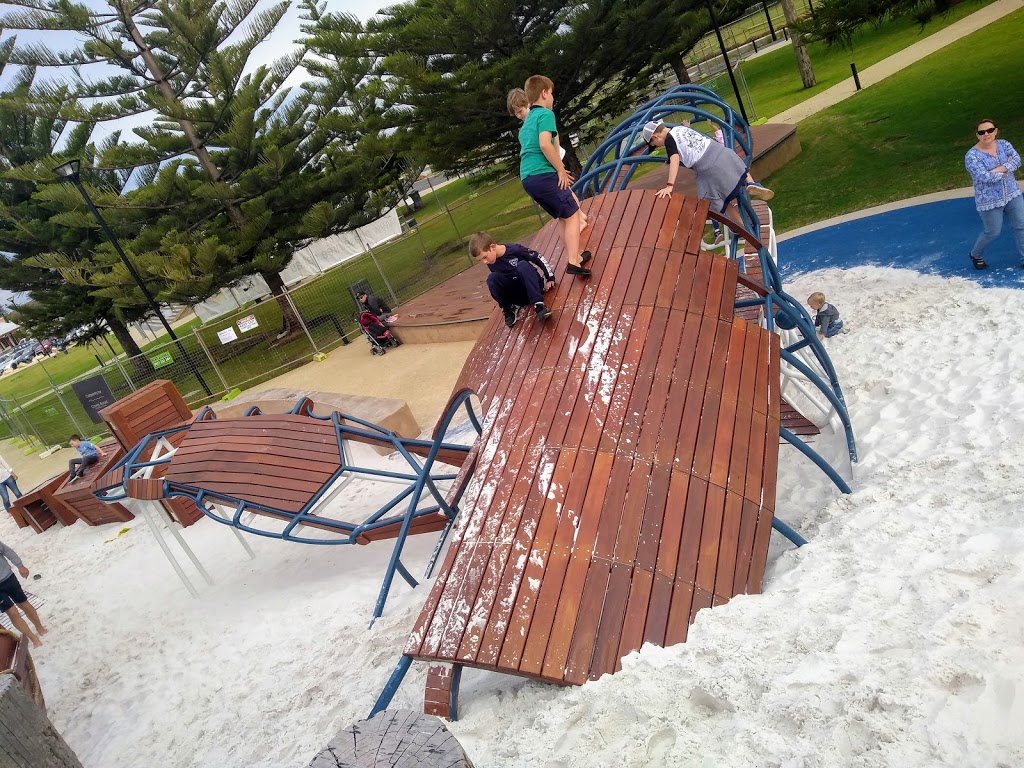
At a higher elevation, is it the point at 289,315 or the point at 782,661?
the point at 289,315

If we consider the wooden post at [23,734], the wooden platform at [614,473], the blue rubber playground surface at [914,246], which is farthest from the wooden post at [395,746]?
the blue rubber playground surface at [914,246]

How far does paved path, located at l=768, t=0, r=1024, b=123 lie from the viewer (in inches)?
575

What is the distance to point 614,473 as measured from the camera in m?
2.93

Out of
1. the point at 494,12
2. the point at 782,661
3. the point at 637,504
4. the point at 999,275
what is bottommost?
the point at 999,275

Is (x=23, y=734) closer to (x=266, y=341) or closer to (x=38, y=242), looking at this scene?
(x=266, y=341)

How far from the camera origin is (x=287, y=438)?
5.05 m

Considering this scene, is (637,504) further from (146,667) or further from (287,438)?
(146,667)

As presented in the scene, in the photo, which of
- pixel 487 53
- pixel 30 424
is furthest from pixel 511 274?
pixel 30 424

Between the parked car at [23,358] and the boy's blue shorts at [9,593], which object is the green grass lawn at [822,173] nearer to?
the boy's blue shorts at [9,593]


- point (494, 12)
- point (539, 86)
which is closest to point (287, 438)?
point (539, 86)

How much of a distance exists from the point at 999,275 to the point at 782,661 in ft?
16.6

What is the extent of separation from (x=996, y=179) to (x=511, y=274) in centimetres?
435

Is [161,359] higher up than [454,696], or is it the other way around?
[161,359]

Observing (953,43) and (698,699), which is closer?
(698,699)
